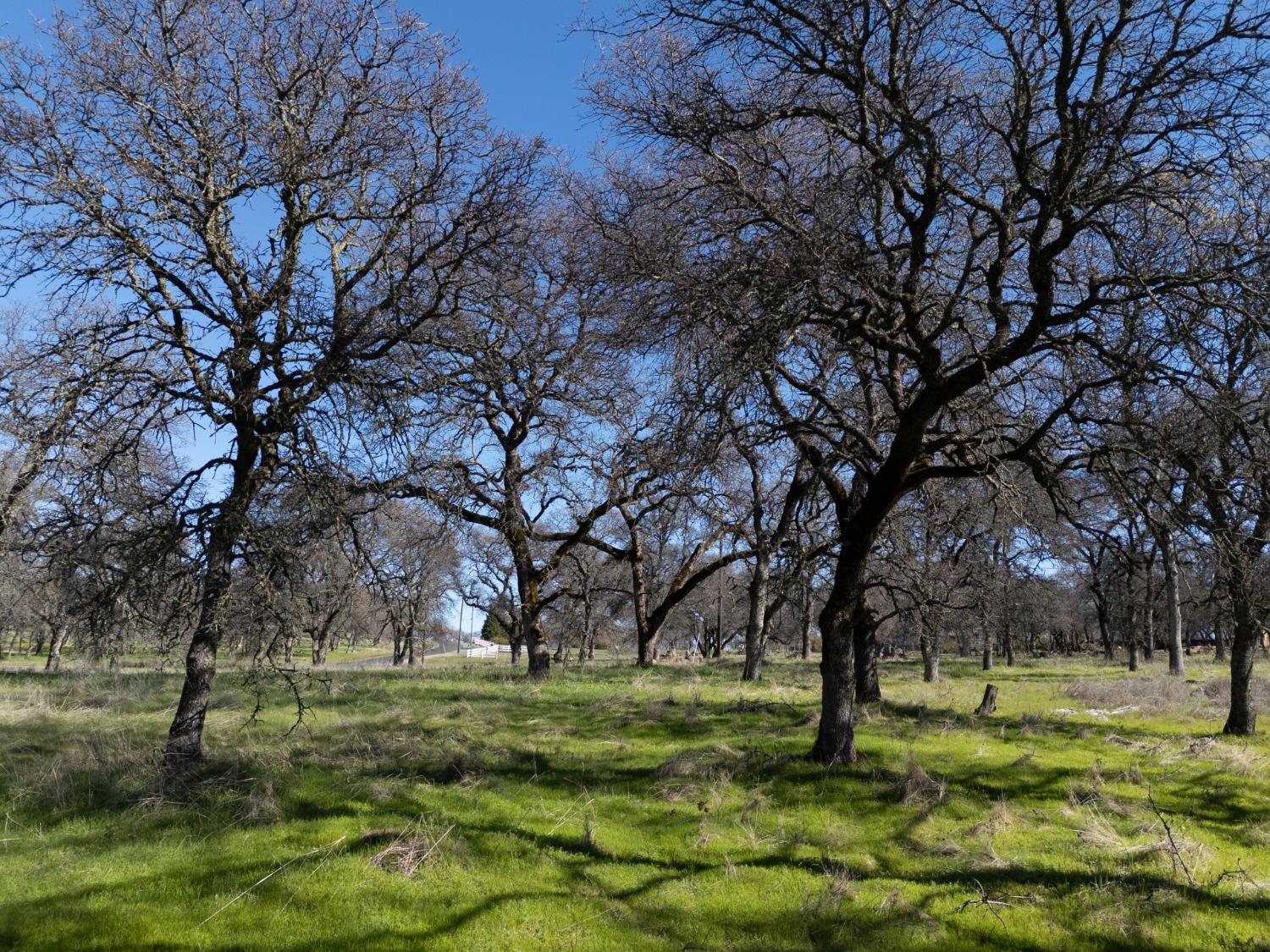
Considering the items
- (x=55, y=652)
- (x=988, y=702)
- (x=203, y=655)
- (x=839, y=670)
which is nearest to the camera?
(x=203, y=655)

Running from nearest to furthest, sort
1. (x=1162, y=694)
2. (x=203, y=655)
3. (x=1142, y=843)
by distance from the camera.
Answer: (x=1142, y=843), (x=203, y=655), (x=1162, y=694)

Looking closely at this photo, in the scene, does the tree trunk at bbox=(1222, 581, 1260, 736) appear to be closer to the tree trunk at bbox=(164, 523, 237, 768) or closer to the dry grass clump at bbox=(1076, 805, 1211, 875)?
the dry grass clump at bbox=(1076, 805, 1211, 875)

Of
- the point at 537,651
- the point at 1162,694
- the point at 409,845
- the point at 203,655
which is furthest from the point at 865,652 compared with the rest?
the point at 203,655

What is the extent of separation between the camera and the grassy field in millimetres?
6059

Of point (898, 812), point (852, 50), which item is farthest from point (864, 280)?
point (898, 812)

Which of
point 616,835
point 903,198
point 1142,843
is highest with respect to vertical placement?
point 903,198

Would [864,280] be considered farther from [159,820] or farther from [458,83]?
[159,820]

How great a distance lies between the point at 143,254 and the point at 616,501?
12.0 metres

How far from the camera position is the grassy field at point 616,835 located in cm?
606

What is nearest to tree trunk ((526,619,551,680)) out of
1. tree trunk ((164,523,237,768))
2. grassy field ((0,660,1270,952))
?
grassy field ((0,660,1270,952))

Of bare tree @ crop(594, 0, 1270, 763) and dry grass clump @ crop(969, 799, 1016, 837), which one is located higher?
bare tree @ crop(594, 0, 1270, 763)

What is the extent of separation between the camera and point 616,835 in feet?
26.1

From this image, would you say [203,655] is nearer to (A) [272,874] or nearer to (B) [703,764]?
(A) [272,874]

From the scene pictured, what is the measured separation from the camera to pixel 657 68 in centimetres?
961
